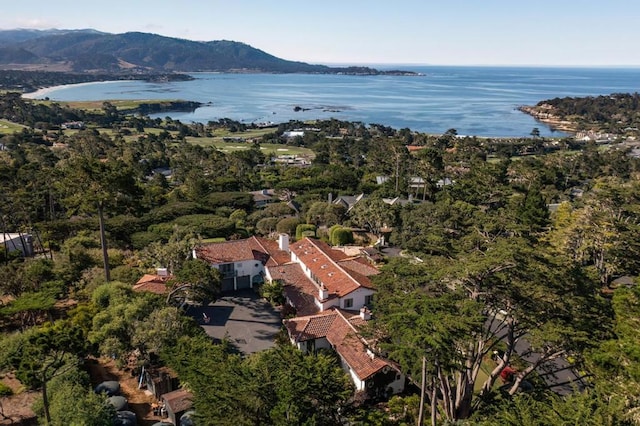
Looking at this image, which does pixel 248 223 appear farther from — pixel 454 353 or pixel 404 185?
pixel 454 353

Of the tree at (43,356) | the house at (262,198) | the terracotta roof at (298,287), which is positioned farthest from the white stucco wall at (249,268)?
the house at (262,198)

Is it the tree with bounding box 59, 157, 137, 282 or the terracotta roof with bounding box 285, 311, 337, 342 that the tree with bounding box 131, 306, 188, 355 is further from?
the tree with bounding box 59, 157, 137, 282

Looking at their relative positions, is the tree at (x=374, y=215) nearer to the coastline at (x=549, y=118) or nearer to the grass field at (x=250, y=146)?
the grass field at (x=250, y=146)

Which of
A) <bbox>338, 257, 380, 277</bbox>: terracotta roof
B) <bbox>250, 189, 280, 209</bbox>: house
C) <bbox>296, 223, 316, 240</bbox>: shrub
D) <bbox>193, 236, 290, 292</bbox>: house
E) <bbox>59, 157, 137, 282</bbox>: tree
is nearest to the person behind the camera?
<bbox>59, 157, 137, 282</bbox>: tree

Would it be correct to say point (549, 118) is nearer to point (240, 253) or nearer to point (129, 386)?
point (240, 253)

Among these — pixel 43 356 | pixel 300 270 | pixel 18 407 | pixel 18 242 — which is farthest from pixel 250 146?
pixel 43 356

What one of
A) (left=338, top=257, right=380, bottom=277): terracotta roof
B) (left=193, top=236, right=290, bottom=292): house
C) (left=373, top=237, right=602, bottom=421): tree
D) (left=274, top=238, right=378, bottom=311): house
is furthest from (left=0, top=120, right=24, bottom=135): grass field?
(left=373, top=237, right=602, bottom=421): tree
